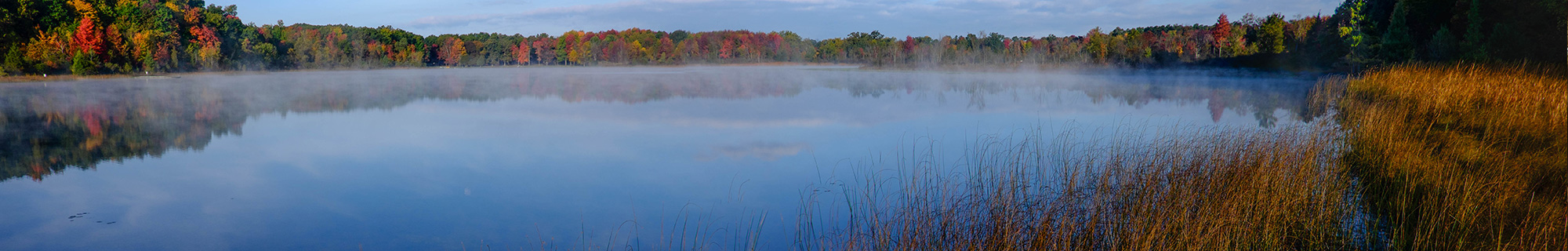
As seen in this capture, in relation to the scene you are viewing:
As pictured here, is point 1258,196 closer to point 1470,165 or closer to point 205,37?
point 1470,165

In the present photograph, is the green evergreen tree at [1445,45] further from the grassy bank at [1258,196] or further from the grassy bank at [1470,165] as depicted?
the grassy bank at [1258,196]

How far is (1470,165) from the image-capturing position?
5.24 meters

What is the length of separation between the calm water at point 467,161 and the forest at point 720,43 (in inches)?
141

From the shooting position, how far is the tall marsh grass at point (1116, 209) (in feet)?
12.3

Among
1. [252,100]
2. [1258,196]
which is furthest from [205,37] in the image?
[1258,196]

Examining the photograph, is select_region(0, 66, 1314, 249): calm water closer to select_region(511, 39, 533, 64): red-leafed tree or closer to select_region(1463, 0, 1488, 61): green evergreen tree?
select_region(1463, 0, 1488, 61): green evergreen tree

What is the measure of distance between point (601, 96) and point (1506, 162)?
55.3ft

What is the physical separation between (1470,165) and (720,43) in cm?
8563

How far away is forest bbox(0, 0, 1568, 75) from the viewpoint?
54.8 ft

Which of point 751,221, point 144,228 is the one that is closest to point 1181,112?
point 751,221

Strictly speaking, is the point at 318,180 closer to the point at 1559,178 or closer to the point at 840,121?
the point at 840,121

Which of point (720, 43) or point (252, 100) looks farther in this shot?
point (720, 43)

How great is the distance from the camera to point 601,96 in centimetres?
1967

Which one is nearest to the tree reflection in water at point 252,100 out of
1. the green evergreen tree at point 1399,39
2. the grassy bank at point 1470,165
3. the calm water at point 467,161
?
the calm water at point 467,161
